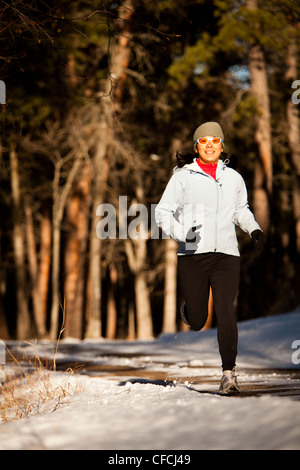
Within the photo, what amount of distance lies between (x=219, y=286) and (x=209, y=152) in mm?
1082

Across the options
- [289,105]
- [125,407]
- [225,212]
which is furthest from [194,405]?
[289,105]

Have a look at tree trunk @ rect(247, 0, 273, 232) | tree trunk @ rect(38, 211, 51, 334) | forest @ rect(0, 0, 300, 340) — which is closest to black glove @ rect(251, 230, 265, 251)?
forest @ rect(0, 0, 300, 340)

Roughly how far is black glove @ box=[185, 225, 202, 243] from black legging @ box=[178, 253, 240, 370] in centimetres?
12

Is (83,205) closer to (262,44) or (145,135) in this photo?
(145,135)

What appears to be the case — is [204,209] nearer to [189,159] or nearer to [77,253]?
[189,159]

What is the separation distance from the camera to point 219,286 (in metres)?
6.07

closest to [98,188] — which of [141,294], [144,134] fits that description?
[144,134]

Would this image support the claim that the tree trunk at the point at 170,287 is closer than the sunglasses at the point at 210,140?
No

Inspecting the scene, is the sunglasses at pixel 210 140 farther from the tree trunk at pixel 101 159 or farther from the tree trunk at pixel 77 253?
the tree trunk at pixel 77 253

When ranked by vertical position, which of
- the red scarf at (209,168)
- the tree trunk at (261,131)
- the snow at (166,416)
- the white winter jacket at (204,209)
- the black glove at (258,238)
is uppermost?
the tree trunk at (261,131)

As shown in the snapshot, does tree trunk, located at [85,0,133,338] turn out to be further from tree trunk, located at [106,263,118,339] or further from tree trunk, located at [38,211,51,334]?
tree trunk, located at [106,263,118,339]

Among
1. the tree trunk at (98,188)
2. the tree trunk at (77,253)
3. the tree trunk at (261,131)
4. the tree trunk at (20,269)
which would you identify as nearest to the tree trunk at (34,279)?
the tree trunk at (20,269)

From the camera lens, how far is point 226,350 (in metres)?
6.01

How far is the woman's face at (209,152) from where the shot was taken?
243 inches
